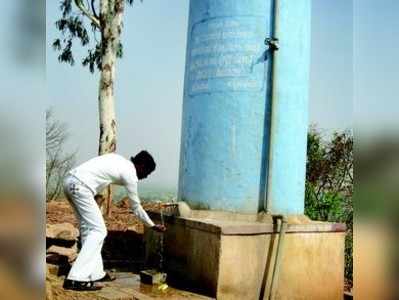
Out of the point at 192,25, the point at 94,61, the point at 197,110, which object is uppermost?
the point at 94,61

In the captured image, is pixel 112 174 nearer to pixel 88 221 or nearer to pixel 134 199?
pixel 134 199

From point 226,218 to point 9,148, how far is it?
13.6 feet

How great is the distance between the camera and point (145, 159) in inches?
202

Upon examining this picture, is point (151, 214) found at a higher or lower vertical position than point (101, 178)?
lower

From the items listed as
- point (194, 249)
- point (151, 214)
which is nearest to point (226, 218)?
point (194, 249)

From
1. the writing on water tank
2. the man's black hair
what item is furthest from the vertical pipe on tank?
the man's black hair

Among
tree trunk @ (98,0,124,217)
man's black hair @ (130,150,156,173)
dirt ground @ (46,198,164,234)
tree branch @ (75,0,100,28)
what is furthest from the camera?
tree branch @ (75,0,100,28)

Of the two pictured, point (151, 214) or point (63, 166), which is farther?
point (63, 166)

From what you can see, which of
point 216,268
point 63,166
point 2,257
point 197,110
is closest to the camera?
point 2,257

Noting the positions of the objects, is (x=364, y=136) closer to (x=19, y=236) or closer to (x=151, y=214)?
(x=19, y=236)

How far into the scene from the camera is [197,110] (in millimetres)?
5625

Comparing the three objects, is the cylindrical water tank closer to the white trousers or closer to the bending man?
the bending man

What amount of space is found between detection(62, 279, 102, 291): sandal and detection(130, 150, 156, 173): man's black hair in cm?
123

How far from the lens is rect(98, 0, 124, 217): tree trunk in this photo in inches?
418
